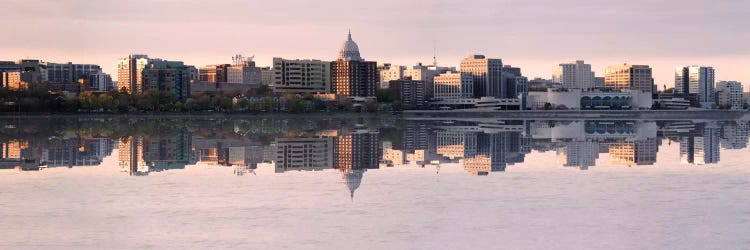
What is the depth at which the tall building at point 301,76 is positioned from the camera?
522 ft

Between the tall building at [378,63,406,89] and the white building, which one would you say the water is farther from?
the tall building at [378,63,406,89]

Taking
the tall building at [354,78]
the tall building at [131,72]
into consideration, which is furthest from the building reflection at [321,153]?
the tall building at [354,78]

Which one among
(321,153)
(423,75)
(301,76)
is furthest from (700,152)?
(423,75)

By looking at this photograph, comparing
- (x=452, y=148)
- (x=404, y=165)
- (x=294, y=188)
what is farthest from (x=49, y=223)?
(x=452, y=148)

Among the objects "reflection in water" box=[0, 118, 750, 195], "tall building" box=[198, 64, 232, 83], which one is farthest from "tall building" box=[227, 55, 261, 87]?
"reflection in water" box=[0, 118, 750, 195]

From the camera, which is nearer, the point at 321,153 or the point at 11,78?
the point at 321,153

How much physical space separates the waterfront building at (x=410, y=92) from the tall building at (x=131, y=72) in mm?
34136

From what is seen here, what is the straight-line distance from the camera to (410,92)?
15925 cm

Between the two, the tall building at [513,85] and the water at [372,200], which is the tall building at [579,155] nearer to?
the water at [372,200]

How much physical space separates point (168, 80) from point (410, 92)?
3487cm

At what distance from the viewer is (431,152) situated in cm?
3916

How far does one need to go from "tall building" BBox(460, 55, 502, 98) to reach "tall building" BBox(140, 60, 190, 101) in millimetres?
56647

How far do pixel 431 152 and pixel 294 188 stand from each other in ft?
50.1

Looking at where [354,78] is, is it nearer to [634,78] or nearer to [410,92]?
[410,92]
